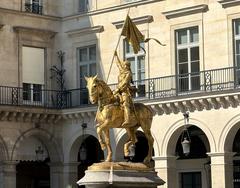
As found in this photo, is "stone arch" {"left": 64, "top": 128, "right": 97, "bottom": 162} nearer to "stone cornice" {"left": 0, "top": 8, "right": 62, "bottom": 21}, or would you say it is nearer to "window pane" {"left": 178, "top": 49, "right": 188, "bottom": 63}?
"stone cornice" {"left": 0, "top": 8, "right": 62, "bottom": 21}

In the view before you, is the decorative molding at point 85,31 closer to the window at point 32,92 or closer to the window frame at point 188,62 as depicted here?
the window at point 32,92

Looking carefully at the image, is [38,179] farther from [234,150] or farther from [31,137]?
[234,150]

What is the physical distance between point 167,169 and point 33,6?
902 centimetres

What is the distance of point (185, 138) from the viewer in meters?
33.7

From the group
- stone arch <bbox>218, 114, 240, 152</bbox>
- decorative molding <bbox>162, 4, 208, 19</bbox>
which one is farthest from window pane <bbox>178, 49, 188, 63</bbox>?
stone arch <bbox>218, 114, 240, 152</bbox>

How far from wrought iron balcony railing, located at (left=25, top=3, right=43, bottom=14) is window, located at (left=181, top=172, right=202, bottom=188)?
28.8 feet

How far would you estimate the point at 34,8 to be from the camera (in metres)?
37.7

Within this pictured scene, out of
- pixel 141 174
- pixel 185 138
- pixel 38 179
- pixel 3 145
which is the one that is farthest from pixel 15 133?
pixel 141 174

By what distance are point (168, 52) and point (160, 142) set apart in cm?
339

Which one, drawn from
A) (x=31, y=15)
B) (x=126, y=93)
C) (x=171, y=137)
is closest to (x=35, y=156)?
(x=31, y=15)

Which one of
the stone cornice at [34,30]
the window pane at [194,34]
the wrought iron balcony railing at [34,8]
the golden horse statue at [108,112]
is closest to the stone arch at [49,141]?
the stone cornice at [34,30]

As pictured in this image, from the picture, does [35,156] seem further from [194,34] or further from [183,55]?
[194,34]

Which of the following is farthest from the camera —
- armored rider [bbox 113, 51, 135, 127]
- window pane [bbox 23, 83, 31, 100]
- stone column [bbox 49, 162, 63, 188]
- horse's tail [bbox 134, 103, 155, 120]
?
stone column [bbox 49, 162, 63, 188]

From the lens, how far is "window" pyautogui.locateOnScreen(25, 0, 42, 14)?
3741 centimetres
